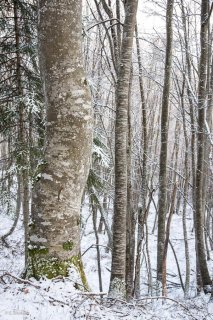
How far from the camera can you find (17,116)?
25.2ft

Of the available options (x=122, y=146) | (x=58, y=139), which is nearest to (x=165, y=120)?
(x=122, y=146)

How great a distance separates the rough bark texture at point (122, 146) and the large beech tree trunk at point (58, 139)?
1.71 m

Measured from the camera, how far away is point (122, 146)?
4715mm

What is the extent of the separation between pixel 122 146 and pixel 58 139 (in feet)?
6.17

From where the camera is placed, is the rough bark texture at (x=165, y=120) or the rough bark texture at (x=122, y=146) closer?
the rough bark texture at (x=122, y=146)

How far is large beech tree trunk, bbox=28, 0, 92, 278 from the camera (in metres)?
2.92

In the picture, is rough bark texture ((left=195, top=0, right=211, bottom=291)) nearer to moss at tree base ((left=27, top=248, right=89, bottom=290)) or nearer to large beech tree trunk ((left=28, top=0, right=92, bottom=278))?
large beech tree trunk ((left=28, top=0, right=92, bottom=278))

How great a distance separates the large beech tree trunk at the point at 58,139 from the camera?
115 inches

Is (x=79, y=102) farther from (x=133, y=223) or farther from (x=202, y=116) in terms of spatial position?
(x=202, y=116)

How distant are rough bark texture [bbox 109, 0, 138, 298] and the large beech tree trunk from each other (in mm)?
1715

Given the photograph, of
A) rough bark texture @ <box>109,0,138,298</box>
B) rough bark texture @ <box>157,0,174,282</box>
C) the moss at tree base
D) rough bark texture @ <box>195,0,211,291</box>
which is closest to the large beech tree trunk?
the moss at tree base

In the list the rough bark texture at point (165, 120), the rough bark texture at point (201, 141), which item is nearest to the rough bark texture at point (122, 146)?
the rough bark texture at point (201, 141)

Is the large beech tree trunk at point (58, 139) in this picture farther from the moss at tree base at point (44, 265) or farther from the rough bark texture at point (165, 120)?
the rough bark texture at point (165, 120)

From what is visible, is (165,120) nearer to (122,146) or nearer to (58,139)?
(122,146)
